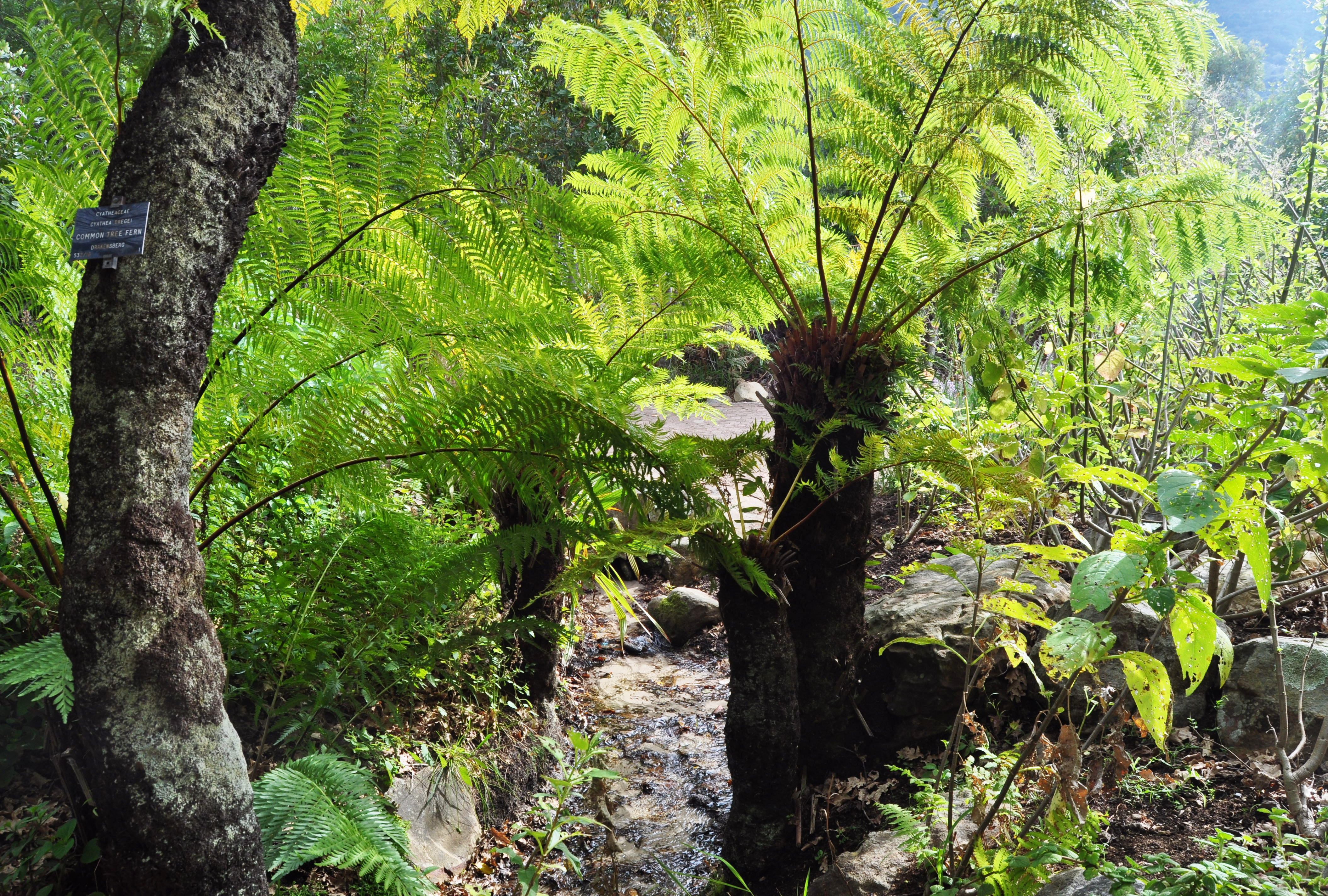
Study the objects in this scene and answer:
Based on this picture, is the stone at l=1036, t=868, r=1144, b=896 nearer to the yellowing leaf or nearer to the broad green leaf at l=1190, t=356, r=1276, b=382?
the broad green leaf at l=1190, t=356, r=1276, b=382

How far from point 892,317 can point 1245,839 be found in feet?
5.12

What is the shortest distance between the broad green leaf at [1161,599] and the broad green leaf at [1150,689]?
156mm

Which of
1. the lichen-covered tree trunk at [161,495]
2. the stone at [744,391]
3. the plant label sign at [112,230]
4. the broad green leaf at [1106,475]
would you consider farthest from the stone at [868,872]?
the stone at [744,391]

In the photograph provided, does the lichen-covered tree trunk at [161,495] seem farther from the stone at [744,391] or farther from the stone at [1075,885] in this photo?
the stone at [744,391]

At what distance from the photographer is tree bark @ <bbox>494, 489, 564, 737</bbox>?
9.11ft

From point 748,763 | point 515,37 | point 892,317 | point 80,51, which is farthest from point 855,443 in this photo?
point 515,37

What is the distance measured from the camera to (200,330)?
131 cm

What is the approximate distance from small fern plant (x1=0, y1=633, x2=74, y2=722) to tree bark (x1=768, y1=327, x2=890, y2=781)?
1.76m

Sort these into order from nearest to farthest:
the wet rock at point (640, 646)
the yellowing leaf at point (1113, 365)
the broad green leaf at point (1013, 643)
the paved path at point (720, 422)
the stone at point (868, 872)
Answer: the broad green leaf at point (1013, 643)
the stone at point (868, 872)
the yellowing leaf at point (1113, 365)
the wet rock at point (640, 646)
the paved path at point (720, 422)

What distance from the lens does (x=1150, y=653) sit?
2.46 meters

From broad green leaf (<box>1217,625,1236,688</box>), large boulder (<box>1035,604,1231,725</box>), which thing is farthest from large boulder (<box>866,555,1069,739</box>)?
broad green leaf (<box>1217,625,1236,688</box>)

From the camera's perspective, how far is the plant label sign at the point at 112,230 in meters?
1.21

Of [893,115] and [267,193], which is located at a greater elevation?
[893,115]

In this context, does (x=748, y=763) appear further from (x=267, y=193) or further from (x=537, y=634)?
(x=267, y=193)
